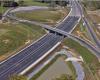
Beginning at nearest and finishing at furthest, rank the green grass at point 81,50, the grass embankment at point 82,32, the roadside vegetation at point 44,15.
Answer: the green grass at point 81,50
the grass embankment at point 82,32
the roadside vegetation at point 44,15

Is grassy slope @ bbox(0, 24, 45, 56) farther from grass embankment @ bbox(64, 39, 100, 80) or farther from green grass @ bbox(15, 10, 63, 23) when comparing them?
green grass @ bbox(15, 10, 63, 23)

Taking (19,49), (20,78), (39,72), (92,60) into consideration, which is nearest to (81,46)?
(92,60)

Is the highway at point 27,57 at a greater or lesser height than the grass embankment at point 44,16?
greater

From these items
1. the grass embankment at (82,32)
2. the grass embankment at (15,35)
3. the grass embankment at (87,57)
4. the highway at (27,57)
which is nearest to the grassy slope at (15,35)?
the grass embankment at (15,35)

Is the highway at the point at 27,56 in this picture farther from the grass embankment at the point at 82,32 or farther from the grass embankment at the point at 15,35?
the grass embankment at the point at 82,32

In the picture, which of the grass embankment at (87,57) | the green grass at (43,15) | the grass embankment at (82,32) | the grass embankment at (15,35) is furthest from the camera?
the green grass at (43,15)

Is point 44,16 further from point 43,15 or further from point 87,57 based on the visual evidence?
point 87,57

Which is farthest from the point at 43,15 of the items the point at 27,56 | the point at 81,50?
the point at 27,56

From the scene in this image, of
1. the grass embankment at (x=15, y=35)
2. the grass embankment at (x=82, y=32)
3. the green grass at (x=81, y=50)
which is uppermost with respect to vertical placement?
the grass embankment at (x=15, y=35)

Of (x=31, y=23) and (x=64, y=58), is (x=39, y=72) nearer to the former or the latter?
(x=64, y=58)

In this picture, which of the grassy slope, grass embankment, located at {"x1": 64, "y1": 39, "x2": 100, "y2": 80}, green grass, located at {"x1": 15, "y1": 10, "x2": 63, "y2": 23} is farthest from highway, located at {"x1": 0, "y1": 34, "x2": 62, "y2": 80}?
green grass, located at {"x1": 15, "y1": 10, "x2": 63, "y2": 23}
